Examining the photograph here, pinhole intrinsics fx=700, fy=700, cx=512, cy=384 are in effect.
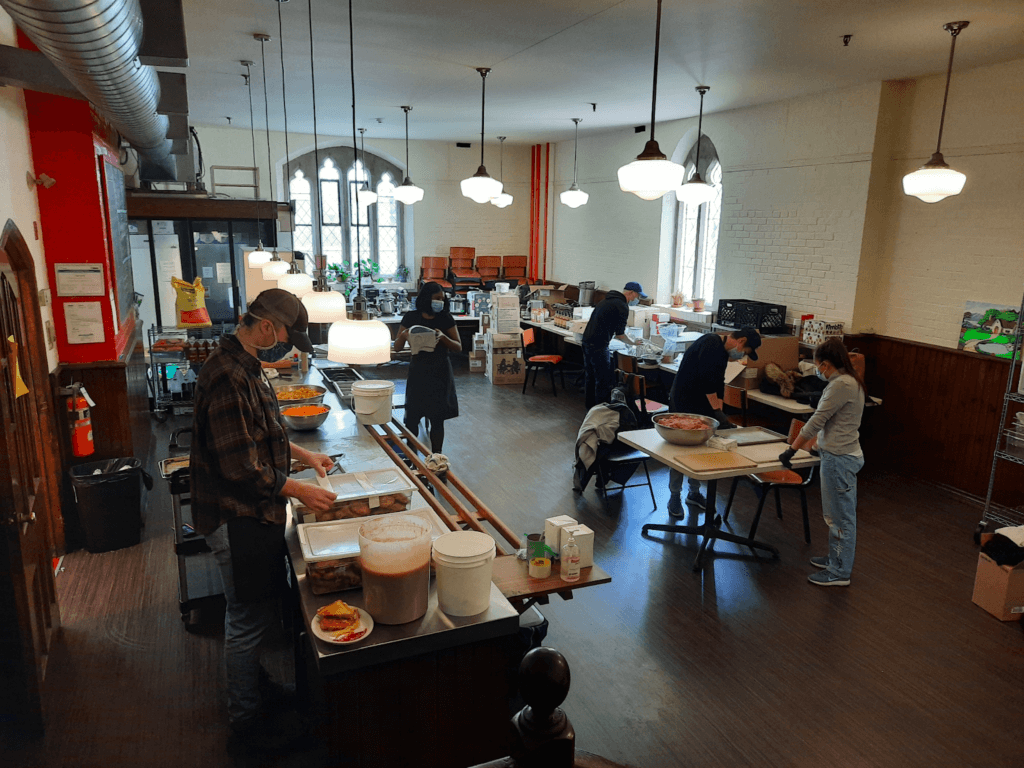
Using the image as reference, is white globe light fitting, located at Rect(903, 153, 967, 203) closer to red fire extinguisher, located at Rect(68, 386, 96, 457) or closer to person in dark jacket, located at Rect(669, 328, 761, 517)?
person in dark jacket, located at Rect(669, 328, 761, 517)

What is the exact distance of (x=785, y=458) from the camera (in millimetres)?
4418

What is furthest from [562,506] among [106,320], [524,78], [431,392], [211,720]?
[524,78]

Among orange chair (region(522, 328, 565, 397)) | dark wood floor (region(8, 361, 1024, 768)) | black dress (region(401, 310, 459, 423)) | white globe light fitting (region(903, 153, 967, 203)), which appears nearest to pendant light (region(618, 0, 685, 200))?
dark wood floor (region(8, 361, 1024, 768))

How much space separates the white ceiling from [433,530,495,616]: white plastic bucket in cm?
354

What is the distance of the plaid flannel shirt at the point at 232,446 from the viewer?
8.84 feet

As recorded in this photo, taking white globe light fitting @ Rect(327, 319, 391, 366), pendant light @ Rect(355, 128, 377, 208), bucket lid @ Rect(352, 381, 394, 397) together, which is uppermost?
pendant light @ Rect(355, 128, 377, 208)

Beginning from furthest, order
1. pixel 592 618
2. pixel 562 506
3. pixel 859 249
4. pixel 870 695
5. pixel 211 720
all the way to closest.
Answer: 1. pixel 859 249
2. pixel 562 506
3. pixel 592 618
4. pixel 870 695
5. pixel 211 720

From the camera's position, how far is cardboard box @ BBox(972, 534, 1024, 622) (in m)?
4.02

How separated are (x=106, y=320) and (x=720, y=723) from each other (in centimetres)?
463

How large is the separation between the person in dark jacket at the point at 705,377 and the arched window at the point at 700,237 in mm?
4053

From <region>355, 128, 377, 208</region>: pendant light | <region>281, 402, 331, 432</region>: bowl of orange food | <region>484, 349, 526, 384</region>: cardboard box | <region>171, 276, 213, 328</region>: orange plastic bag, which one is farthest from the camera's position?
<region>355, 128, 377, 208</region>: pendant light

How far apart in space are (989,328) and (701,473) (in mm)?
3406

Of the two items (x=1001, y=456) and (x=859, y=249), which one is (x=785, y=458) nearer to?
(x=1001, y=456)

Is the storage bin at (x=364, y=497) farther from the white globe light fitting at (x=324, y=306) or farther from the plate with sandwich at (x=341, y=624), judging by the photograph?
the white globe light fitting at (x=324, y=306)
